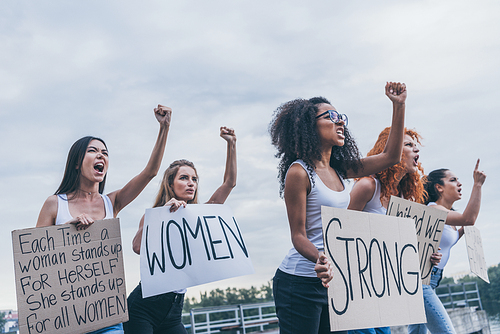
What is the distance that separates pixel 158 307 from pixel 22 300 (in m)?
0.95

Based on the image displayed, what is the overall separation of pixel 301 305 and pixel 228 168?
5.89 ft

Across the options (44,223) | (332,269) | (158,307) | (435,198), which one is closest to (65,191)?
(44,223)

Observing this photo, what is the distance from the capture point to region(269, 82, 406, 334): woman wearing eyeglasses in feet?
8.31

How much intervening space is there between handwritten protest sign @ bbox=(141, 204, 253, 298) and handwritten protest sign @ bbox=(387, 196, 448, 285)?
4.84 ft

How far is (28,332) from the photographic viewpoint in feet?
8.63

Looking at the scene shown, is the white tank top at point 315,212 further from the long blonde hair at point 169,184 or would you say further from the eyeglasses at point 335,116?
the long blonde hair at point 169,184

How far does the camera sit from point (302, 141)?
2.94 m

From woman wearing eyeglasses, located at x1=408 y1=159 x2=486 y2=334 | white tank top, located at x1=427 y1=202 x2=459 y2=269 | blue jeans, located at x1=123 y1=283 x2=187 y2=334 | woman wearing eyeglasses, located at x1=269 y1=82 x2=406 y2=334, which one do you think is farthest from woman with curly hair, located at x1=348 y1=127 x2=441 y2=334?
blue jeans, located at x1=123 y1=283 x2=187 y2=334

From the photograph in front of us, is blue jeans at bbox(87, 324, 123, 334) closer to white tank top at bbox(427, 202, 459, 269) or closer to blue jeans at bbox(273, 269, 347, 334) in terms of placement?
blue jeans at bbox(273, 269, 347, 334)

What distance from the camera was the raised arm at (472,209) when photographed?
16.1ft

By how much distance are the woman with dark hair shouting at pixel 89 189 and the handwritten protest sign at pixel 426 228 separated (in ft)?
6.87

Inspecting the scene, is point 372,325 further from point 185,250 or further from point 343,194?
point 185,250

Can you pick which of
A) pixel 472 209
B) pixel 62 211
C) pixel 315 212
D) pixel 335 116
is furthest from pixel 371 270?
pixel 472 209

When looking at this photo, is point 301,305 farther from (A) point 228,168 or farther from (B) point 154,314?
(A) point 228,168
